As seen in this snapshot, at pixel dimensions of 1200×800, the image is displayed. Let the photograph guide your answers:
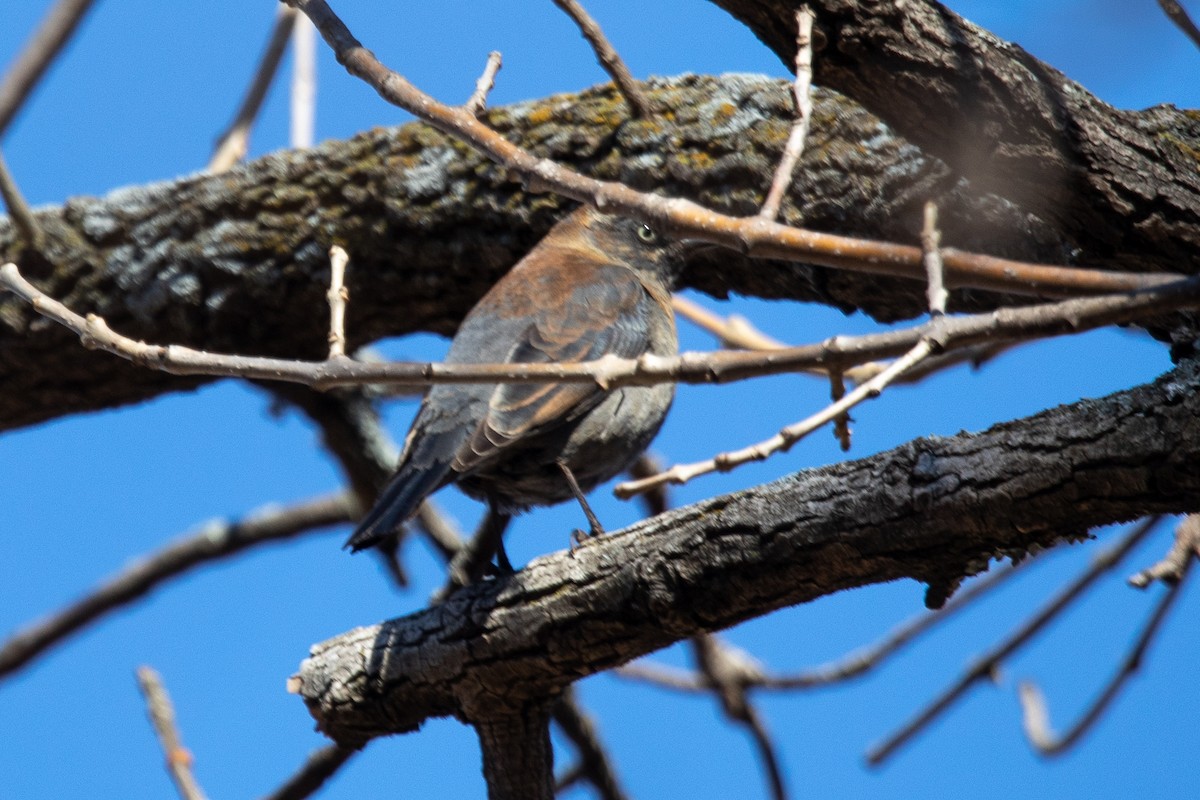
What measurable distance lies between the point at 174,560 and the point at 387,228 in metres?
2.10

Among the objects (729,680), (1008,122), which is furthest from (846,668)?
(1008,122)

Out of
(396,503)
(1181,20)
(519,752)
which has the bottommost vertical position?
(519,752)

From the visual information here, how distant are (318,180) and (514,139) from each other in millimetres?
790

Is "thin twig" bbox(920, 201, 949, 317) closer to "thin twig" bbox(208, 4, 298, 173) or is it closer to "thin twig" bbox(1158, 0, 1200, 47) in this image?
"thin twig" bbox(1158, 0, 1200, 47)

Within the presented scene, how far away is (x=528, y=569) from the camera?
3529 mm

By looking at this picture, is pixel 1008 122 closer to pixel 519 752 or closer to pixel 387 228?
pixel 519 752

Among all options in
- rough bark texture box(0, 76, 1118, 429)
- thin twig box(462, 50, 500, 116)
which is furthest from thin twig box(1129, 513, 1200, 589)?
thin twig box(462, 50, 500, 116)

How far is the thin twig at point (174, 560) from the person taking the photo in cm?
581

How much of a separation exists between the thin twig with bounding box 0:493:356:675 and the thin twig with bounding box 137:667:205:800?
2.30 meters

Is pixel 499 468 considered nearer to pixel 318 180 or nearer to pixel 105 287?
pixel 318 180

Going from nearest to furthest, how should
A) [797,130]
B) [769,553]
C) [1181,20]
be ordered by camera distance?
[1181,20], [797,130], [769,553]

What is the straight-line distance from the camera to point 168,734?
3.44m

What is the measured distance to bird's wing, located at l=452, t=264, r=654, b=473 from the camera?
4.08m

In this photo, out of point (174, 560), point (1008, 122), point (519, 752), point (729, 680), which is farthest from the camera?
point (174, 560)
